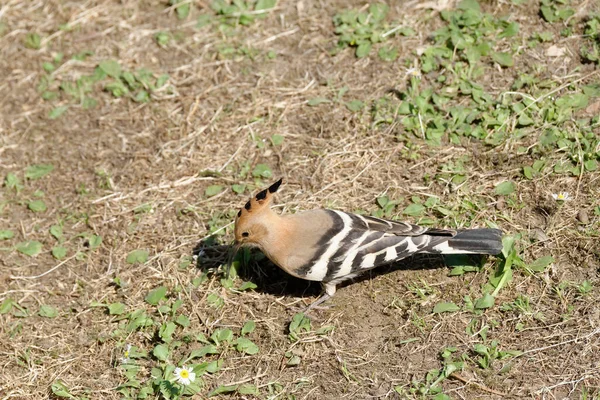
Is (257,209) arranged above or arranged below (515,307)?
above

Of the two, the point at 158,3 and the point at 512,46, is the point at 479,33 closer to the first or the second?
the point at 512,46

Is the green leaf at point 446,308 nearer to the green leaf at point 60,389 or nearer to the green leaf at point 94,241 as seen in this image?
the green leaf at point 60,389

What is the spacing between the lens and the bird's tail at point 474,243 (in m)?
4.24

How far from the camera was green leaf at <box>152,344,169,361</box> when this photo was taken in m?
4.25

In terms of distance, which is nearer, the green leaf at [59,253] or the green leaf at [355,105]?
the green leaf at [59,253]

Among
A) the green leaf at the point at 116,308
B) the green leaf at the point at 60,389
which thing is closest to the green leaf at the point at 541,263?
the green leaf at the point at 116,308

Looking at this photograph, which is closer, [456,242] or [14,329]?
[456,242]

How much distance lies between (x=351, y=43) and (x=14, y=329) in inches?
124

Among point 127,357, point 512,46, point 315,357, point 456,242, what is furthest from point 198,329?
point 512,46

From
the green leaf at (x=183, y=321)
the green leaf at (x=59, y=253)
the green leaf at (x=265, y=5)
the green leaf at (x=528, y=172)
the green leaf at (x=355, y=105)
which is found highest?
the green leaf at (x=265, y=5)

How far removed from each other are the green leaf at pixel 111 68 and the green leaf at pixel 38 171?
99cm

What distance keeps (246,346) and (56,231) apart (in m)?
1.73

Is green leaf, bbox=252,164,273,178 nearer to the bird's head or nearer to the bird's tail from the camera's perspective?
the bird's head

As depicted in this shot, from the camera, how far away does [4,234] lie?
525 centimetres
